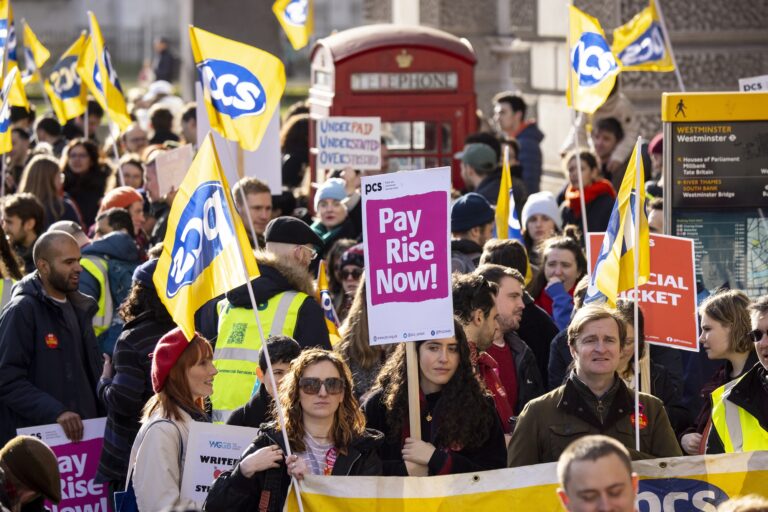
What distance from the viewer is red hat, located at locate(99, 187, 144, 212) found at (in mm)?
10477

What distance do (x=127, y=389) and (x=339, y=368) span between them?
1.54m

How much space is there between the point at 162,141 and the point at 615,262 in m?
9.24

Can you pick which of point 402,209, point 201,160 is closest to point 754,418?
point 402,209

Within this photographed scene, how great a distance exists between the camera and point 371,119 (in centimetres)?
1213

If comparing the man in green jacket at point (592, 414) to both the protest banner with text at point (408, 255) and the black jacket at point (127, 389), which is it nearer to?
the protest banner with text at point (408, 255)

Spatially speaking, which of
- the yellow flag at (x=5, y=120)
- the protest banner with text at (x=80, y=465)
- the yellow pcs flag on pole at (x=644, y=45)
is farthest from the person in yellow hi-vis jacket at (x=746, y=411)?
the yellow pcs flag on pole at (x=644, y=45)

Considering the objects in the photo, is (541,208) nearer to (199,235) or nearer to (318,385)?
(199,235)

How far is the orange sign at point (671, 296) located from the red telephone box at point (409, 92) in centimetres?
628

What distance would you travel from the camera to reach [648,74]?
14.5 m

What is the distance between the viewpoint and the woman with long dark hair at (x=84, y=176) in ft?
42.5

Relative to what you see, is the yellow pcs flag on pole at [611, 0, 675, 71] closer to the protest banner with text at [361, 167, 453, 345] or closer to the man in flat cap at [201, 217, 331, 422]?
the man in flat cap at [201, 217, 331, 422]

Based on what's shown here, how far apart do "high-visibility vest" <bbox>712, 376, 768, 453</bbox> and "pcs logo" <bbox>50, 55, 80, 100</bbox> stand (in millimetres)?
9292

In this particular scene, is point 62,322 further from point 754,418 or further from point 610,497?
point 610,497

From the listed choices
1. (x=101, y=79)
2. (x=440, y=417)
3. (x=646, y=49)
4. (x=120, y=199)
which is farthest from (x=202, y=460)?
(x=646, y=49)
